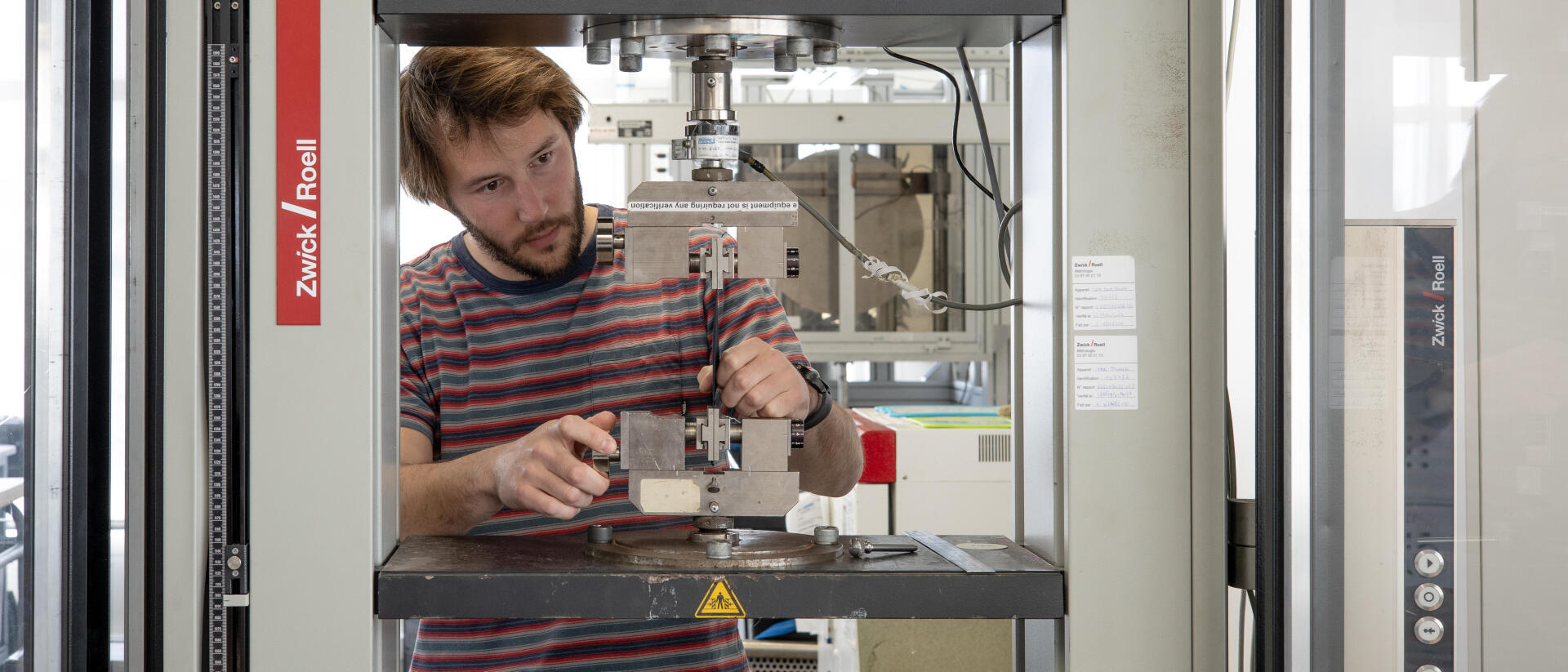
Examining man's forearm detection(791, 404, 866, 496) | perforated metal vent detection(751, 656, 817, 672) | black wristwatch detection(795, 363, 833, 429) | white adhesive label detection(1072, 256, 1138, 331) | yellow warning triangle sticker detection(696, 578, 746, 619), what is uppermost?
white adhesive label detection(1072, 256, 1138, 331)

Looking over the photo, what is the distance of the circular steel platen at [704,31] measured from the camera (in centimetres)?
95

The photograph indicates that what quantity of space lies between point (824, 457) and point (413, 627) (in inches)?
117

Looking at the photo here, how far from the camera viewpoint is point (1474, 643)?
897 mm

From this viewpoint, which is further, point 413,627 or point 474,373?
point 413,627

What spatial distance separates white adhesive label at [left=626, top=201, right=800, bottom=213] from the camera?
916mm

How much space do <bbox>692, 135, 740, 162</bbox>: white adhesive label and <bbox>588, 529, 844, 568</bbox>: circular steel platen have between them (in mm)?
342

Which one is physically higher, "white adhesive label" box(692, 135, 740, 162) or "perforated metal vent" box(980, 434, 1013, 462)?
"white adhesive label" box(692, 135, 740, 162)

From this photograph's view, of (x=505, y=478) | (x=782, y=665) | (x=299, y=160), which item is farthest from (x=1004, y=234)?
(x=782, y=665)

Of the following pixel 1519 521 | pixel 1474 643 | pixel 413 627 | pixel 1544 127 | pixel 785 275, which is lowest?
pixel 413 627

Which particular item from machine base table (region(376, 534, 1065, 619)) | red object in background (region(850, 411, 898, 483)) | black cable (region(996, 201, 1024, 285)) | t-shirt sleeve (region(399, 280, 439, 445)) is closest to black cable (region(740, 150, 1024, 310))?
black cable (region(996, 201, 1024, 285))

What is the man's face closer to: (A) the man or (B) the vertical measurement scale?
(A) the man

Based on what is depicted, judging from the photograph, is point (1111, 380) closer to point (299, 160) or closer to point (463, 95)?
point (299, 160)

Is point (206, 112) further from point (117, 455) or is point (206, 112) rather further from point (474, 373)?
point (474, 373)

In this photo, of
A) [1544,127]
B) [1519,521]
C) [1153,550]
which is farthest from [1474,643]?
[1544,127]
